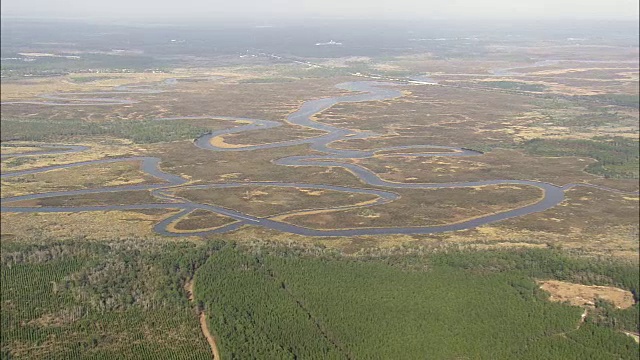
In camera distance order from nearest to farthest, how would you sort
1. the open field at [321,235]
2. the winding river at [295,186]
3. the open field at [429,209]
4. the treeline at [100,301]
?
the treeline at [100,301]
the open field at [321,235]
the winding river at [295,186]
the open field at [429,209]

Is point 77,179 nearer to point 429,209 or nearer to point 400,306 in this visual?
point 429,209

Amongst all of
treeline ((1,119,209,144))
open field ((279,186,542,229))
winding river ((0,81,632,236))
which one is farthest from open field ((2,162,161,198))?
open field ((279,186,542,229))

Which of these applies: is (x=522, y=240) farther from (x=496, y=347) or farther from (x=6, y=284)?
(x=6, y=284)

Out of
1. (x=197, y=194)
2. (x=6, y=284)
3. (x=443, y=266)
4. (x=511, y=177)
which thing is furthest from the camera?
(x=511, y=177)

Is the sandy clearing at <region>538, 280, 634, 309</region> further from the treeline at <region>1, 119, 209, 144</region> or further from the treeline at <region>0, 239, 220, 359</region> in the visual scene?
the treeline at <region>1, 119, 209, 144</region>

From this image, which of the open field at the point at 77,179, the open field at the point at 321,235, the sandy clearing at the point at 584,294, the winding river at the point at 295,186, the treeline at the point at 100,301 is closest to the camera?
the treeline at the point at 100,301

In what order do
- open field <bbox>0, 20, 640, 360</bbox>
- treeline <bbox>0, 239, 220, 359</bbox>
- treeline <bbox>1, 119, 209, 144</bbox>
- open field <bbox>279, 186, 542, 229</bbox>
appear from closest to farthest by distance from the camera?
treeline <bbox>0, 239, 220, 359</bbox>
open field <bbox>0, 20, 640, 360</bbox>
open field <bbox>279, 186, 542, 229</bbox>
treeline <bbox>1, 119, 209, 144</bbox>

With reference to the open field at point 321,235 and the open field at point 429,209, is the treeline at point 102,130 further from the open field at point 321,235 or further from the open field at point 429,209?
the open field at point 429,209

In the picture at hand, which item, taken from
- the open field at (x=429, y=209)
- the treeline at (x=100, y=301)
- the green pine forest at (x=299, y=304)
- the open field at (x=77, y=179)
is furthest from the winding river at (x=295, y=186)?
the treeline at (x=100, y=301)

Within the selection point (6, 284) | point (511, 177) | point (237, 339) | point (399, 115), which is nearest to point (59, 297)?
point (6, 284)

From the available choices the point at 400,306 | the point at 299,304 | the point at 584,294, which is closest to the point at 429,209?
the point at 584,294

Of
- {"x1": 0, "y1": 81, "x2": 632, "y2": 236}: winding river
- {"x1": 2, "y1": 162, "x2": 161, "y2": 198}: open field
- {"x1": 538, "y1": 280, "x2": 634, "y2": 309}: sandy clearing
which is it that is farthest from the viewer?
{"x1": 2, "y1": 162, "x2": 161, "y2": 198}: open field
